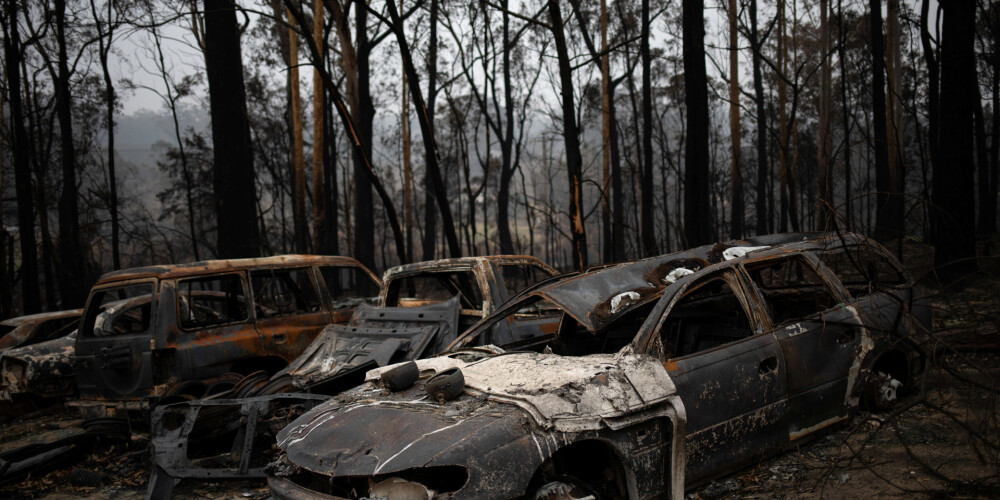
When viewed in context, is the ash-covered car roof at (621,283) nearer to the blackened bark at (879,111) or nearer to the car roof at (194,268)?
the car roof at (194,268)

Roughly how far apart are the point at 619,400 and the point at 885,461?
2022 millimetres

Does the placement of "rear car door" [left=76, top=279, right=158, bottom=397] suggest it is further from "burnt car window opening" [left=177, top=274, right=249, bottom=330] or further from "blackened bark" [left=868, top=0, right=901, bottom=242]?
"blackened bark" [left=868, top=0, right=901, bottom=242]

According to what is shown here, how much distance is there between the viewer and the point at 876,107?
1778 centimetres

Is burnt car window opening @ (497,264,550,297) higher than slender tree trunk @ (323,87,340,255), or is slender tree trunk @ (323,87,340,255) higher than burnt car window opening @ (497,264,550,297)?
slender tree trunk @ (323,87,340,255)

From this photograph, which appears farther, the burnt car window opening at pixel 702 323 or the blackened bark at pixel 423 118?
the blackened bark at pixel 423 118

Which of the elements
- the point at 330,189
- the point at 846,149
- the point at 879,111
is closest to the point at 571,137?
the point at 846,149

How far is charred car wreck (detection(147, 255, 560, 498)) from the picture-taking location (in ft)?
14.5

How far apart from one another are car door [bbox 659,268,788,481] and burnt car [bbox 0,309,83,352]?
27.4 feet

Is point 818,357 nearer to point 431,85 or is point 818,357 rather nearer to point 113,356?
point 113,356

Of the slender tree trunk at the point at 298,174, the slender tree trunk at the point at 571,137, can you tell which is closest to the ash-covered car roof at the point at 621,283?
the slender tree trunk at the point at 571,137

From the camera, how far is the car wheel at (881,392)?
4684 millimetres

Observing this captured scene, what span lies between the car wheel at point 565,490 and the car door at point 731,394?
0.71m

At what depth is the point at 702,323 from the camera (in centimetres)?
509

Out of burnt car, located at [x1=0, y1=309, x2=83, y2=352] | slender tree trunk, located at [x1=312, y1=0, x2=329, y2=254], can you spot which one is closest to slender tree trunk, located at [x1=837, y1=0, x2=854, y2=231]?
burnt car, located at [x1=0, y1=309, x2=83, y2=352]
